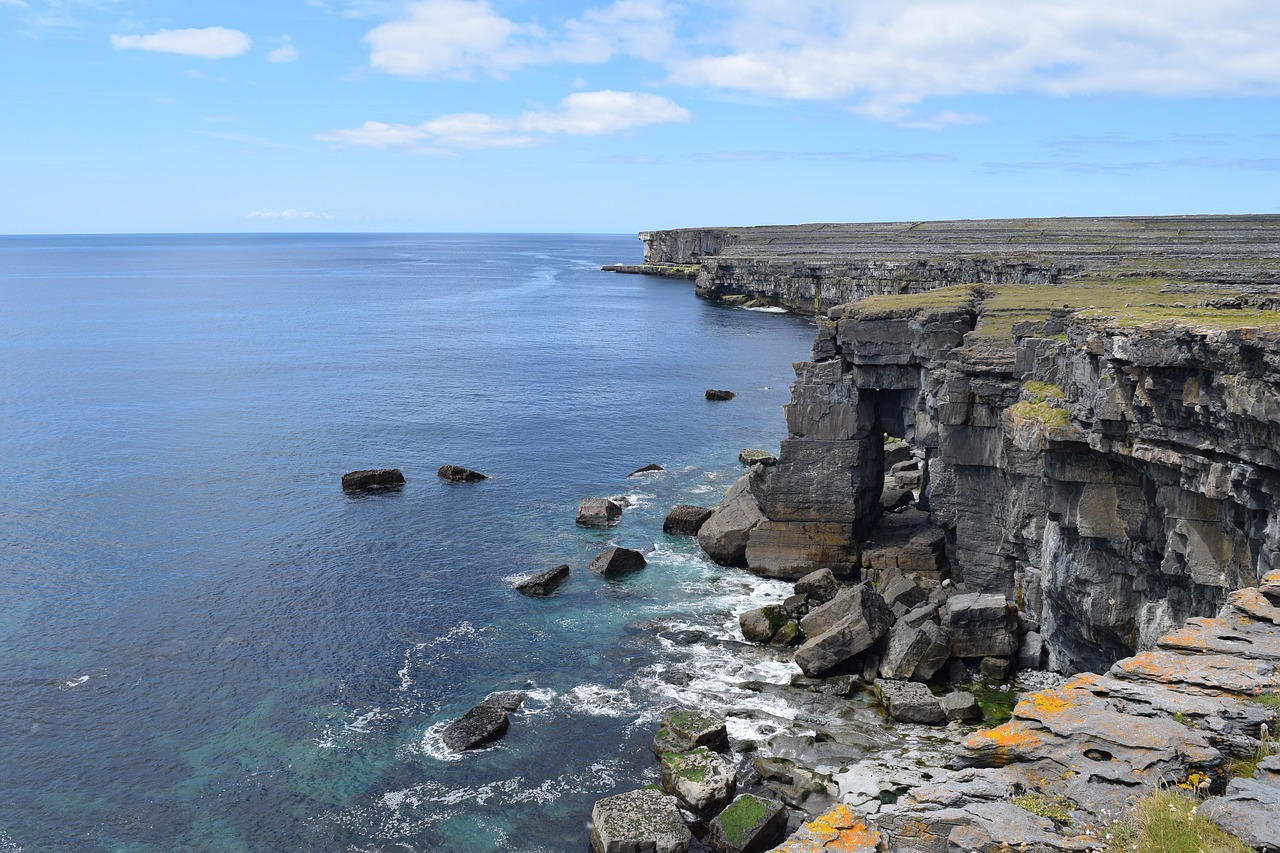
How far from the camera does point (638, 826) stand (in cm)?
2683

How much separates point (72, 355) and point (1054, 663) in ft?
369

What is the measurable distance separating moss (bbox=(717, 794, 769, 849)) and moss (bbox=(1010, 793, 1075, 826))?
13657mm

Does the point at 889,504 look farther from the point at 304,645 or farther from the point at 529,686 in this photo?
the point at 304,645

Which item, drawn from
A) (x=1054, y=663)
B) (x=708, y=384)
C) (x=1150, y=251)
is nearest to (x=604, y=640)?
(x=1054, y=663)

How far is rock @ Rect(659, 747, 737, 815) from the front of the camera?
93.2 feet

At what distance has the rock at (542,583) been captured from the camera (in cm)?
4494

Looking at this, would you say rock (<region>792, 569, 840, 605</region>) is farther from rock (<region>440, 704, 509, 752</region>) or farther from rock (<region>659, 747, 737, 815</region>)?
rock (<region>440, 704, 509, 752</region>)

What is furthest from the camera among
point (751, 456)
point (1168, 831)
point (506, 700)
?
point (751, 456)

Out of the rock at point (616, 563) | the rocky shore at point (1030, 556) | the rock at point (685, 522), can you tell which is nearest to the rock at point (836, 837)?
the rocky shore at point (1030, 556)

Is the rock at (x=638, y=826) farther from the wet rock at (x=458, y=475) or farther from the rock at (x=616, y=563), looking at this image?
the wet rock at (x=458, y=475)

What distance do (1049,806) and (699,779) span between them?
16365mm

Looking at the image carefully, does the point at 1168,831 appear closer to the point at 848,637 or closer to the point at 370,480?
the point at 848,637

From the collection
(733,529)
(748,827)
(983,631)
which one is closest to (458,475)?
(733,529)

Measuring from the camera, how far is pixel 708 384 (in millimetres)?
99875
